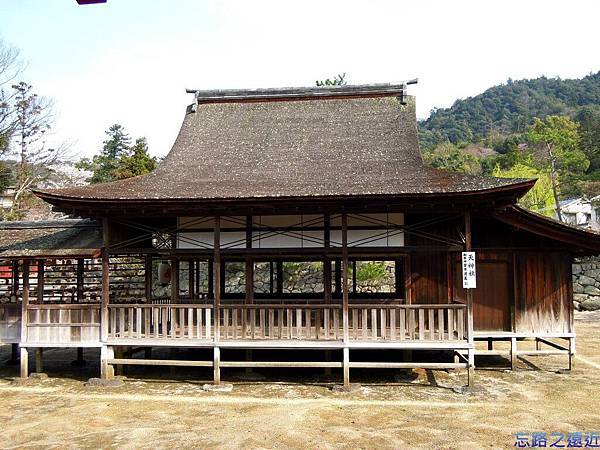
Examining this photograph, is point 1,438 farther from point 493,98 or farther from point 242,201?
point 493,98

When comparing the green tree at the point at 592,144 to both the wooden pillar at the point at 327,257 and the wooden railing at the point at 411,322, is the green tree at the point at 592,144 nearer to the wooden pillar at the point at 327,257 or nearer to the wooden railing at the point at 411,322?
the wooden railing at the point at 411,322

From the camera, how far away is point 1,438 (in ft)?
30.0

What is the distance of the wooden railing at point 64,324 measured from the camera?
13.0 meters

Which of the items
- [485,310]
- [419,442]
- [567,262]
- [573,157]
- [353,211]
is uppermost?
[573,157]

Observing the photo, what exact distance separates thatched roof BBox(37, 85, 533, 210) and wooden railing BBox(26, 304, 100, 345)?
9.21 ft

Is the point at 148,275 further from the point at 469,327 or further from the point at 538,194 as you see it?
the point at 538,194

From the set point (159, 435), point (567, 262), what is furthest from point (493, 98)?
point (159, 435)

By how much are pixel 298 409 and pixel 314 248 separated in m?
3.95

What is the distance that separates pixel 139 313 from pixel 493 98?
132 metres

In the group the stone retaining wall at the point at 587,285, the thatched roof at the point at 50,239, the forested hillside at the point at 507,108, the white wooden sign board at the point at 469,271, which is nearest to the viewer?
the white wooden sign board at the point at 469,271

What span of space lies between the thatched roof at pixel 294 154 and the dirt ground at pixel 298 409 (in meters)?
4.39

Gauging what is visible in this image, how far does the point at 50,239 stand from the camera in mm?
13734

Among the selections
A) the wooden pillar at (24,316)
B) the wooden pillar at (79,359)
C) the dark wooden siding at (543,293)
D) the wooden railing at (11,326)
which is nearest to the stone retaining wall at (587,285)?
the dark wooden siding at (543,293)

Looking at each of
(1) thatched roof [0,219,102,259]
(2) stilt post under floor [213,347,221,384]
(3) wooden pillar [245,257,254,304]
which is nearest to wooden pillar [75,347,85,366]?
(1) thatched roof [0,219,102,259]
